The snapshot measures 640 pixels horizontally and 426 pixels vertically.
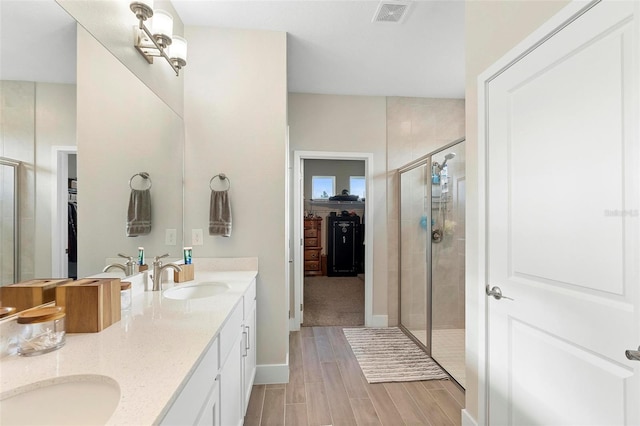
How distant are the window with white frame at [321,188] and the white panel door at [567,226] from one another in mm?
5615

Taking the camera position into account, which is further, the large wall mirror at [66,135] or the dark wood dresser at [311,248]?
the dark wood dresser at [311,248]

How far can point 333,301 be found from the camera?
456cm

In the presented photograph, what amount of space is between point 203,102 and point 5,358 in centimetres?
190

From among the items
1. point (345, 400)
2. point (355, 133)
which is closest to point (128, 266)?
point (345, 400)

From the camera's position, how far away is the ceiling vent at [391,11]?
199 cm

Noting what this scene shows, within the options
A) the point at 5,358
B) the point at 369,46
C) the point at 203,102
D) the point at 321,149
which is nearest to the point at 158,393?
the point at 5,358

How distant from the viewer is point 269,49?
2279mm

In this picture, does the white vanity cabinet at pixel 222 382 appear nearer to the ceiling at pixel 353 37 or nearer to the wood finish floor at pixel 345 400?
the wood finish floor at pixel 345 400

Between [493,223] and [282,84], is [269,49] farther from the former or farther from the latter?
[493,223]

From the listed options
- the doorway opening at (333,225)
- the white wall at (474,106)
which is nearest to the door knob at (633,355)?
the white wall at (474,106)

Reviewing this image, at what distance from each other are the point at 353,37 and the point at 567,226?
2048mm

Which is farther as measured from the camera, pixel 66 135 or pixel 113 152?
pixel 113 152

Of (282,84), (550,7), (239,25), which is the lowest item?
(550,7)

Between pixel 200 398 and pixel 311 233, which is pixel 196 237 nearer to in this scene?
pixel 200 398
